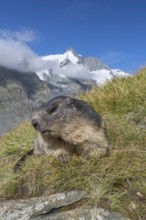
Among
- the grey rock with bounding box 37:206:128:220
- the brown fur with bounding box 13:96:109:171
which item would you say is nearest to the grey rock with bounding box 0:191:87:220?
the grey rock with bounding box 37:206:128:220

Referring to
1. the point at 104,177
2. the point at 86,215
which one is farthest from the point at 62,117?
the point at 86,215

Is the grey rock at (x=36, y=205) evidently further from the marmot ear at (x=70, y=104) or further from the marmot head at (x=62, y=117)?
the marmot ear at (x=70, y=104)

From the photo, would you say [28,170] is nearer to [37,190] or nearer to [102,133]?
[37,190]

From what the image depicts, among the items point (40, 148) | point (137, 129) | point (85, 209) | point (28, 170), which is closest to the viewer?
point (85, 209)

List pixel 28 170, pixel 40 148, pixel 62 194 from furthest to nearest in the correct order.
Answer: pixel 40 148
pixel 28 170
pixel 62 194

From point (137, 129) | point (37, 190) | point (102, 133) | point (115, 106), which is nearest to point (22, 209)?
point (37, 190)

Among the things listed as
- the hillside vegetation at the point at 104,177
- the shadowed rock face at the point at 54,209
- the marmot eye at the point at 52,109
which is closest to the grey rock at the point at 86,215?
the shadowed rock face at the point at 54,209

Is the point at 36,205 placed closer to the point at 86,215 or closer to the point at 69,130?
→ the point at 86,215
